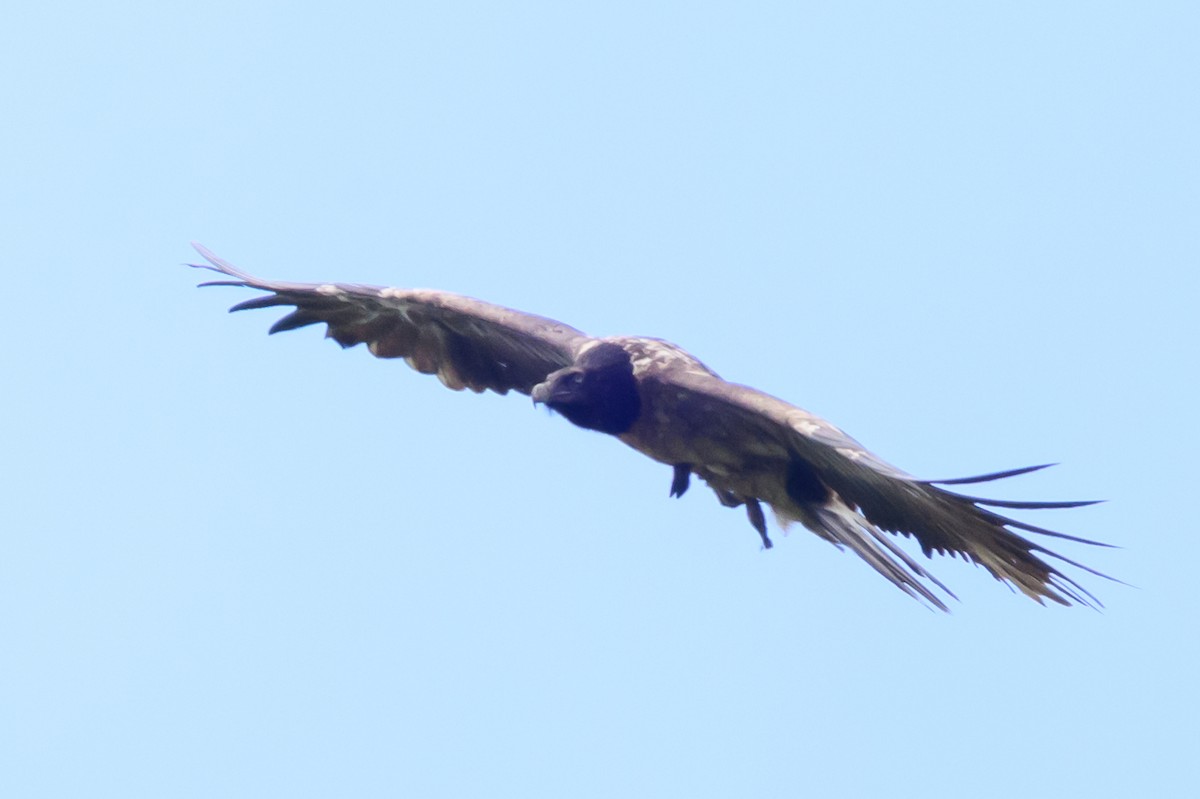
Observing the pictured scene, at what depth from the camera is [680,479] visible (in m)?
8.80

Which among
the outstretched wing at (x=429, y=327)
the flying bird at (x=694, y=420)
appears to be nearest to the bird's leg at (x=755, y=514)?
the flying bird at (x=694, y=420)

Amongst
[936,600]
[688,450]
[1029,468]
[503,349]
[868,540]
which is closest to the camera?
[1029,468]

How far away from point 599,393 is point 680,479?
598 mm

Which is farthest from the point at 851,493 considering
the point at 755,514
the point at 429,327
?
the point at 429,327

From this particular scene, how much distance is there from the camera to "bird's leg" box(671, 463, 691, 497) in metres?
8.74

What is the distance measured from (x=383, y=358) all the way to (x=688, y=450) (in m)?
2.48

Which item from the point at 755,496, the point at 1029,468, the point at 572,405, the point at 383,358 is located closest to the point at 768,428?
the point at 755,496

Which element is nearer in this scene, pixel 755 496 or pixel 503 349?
pixel 755 496

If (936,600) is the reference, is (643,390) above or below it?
above

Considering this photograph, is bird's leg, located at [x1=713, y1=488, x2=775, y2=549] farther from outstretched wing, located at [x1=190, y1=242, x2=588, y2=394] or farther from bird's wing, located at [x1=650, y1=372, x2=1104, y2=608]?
outstretched wing, located at [x1=190, y1=242, x2=588, y2=394]

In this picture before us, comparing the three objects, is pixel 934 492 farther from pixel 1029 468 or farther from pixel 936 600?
pixel 1029 468

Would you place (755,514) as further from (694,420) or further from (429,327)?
(429,327)

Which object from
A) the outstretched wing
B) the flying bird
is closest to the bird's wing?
the flying bird

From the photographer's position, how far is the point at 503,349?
982cm
